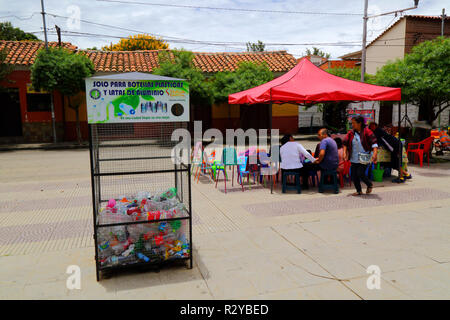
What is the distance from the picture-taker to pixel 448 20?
24453 millimetres

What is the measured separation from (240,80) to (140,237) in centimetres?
1451

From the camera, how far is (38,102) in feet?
60.6

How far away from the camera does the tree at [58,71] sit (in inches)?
616

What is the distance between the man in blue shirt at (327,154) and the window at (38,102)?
53.5ft

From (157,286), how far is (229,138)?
16.2 m

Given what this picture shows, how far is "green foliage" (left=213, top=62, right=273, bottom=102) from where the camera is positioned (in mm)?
17281

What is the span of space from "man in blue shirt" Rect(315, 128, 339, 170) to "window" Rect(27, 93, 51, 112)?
16293 mm

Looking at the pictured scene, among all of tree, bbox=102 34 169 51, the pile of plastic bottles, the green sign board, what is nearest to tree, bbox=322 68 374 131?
the green sign board

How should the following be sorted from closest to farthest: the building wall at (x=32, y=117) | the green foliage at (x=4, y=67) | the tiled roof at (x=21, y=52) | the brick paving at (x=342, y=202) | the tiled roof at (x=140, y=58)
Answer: the brick paving at (x=342, y=202) < the green foliage at (x=4, y=67) < the tiled roof at (x=21, y=52) < the building wall at (x=32, y=117) < the tiled roof at (x=140, y=58)

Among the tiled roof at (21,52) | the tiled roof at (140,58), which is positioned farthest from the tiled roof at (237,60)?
the tiled roof at (21,52)

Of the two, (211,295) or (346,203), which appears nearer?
(211,295)

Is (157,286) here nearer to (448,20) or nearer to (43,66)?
(43,66)

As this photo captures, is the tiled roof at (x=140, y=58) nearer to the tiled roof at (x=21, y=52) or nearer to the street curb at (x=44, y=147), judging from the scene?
the tiled roof at (x=21, y=52)
